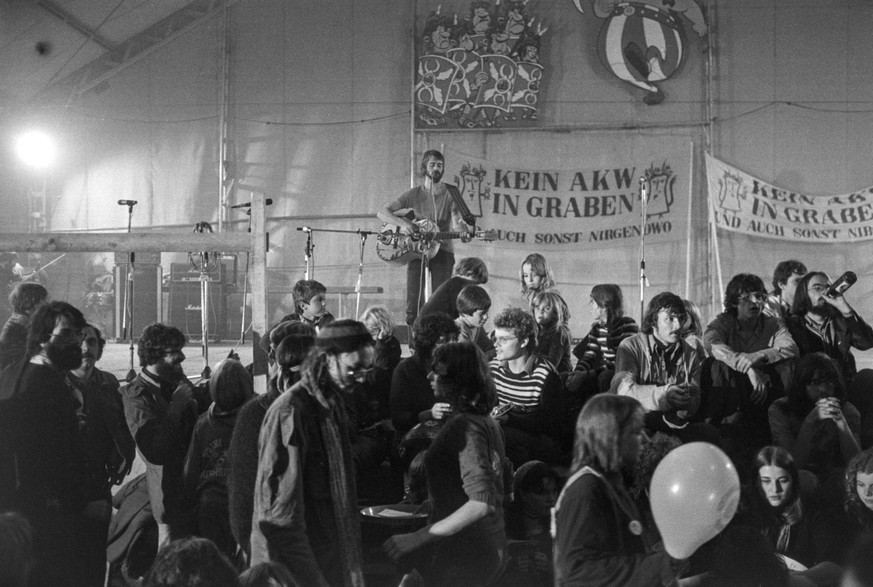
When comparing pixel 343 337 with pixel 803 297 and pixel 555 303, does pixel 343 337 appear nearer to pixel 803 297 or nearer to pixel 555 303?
pixel 555 303

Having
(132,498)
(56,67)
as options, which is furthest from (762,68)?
(132,498)

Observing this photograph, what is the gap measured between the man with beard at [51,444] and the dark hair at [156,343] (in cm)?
64

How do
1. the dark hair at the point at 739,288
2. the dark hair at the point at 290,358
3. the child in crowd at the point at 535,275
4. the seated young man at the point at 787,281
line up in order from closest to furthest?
the dark hair at the point at 290,358
the dark hair at the point at 739,288
the seated young man at the point at 787,281
the child in crowd at the point at 535,275

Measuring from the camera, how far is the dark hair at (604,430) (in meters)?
2.78

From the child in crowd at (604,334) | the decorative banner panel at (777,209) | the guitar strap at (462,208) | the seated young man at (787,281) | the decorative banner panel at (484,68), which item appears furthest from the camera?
the decorative banner panel at (484,68)

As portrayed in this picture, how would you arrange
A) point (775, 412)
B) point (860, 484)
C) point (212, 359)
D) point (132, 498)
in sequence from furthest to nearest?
1. point (212, 359)
2. point (775, 412)
3. point (132, 498)
4. point (860, 484)

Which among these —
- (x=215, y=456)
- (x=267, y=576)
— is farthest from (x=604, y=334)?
(x=267, y=576)

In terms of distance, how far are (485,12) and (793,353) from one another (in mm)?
8448

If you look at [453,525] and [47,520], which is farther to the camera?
[47,520]

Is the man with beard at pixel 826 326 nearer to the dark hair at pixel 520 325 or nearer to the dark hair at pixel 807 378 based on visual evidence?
the dark hair at pixel 807 378

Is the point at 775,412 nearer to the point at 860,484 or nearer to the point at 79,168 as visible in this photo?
the point at 860,484

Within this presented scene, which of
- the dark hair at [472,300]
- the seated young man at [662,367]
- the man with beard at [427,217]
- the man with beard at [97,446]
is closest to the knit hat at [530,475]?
the seated young man at [662,367]

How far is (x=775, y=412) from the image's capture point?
5.12 metres

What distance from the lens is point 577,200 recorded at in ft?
41.3
